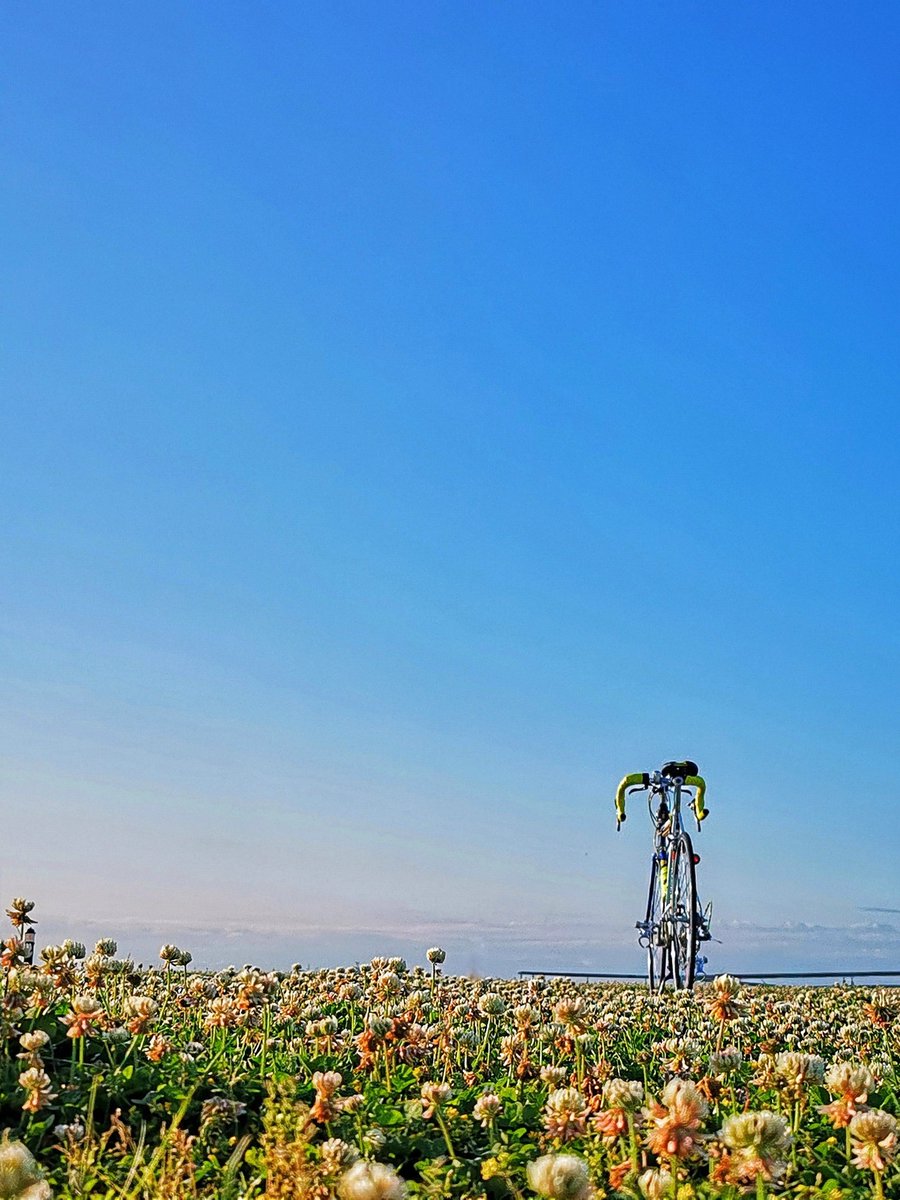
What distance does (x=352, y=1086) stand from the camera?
273 inches

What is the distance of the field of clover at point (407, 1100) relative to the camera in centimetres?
404

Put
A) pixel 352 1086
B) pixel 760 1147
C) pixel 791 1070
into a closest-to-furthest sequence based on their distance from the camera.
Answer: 1. pixel 760 1147
2. pixel 791 1070
3. pixel 352 1086

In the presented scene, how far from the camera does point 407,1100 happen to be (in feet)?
21.7

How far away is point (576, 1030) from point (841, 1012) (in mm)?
6700

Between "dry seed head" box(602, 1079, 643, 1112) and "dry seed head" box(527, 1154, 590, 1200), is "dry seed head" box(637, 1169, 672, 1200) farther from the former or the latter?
"dry seed head" box(602, 1079, 643, 1112)

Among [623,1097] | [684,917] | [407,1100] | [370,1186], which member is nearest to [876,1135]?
[623,1097]

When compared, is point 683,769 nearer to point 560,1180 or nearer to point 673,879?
point 673,879

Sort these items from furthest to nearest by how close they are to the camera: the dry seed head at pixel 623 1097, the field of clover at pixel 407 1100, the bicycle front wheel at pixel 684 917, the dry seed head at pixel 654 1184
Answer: the bicycle front wheel at pixel 684 917, the dry seed head at pixel 623 1097, the field of clover at pixel 407 1100, the dry seed head at pixel 654 1184

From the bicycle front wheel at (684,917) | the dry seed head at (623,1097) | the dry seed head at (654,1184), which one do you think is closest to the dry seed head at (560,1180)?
the dry seed head at (654,1184)

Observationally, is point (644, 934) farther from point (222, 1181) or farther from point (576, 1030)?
point (222, 1181)

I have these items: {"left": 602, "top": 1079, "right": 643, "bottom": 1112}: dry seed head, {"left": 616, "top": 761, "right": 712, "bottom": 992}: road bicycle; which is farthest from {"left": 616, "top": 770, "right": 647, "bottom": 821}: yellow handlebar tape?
{"left": 602, "top": 1079, "right": 643, "bottom": 1112}: dry seed head

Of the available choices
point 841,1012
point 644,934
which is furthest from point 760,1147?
point 644,934

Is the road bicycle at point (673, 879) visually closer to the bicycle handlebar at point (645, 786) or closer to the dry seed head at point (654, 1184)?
the bicycle handlebar at point (645, 786)

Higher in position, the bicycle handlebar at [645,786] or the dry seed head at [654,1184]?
the bicycle handlebar at [645,786]
